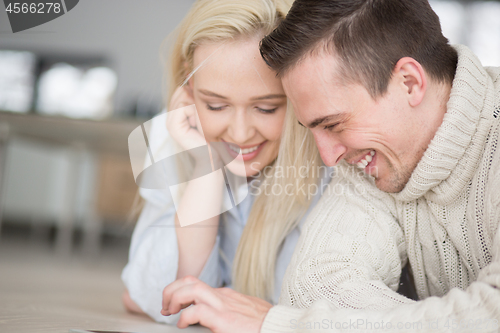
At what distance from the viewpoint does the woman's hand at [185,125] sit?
977 mm

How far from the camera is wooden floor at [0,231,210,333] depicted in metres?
0.64

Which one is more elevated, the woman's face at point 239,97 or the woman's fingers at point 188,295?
the woman's face at point 239,97

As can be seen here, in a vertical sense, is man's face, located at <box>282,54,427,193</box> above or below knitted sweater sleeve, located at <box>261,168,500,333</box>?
above

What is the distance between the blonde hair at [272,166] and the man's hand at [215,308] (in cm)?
32

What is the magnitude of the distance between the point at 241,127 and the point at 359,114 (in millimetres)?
261

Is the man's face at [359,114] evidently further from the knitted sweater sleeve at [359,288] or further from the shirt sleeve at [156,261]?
the shirt sleeve at [156,261]

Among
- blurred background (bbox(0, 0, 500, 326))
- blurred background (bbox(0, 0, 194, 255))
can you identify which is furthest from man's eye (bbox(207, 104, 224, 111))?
blurred background (bbox(0, 0, 194, 255))

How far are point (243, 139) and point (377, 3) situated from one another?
351 mm

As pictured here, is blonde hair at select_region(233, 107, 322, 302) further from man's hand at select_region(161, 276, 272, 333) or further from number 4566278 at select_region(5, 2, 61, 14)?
number 4566278 at select_region(5, 2, 61, 14)

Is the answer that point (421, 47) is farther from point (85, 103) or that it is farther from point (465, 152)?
point (85, 103)

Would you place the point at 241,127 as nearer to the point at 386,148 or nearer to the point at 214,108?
the point at 214,108
